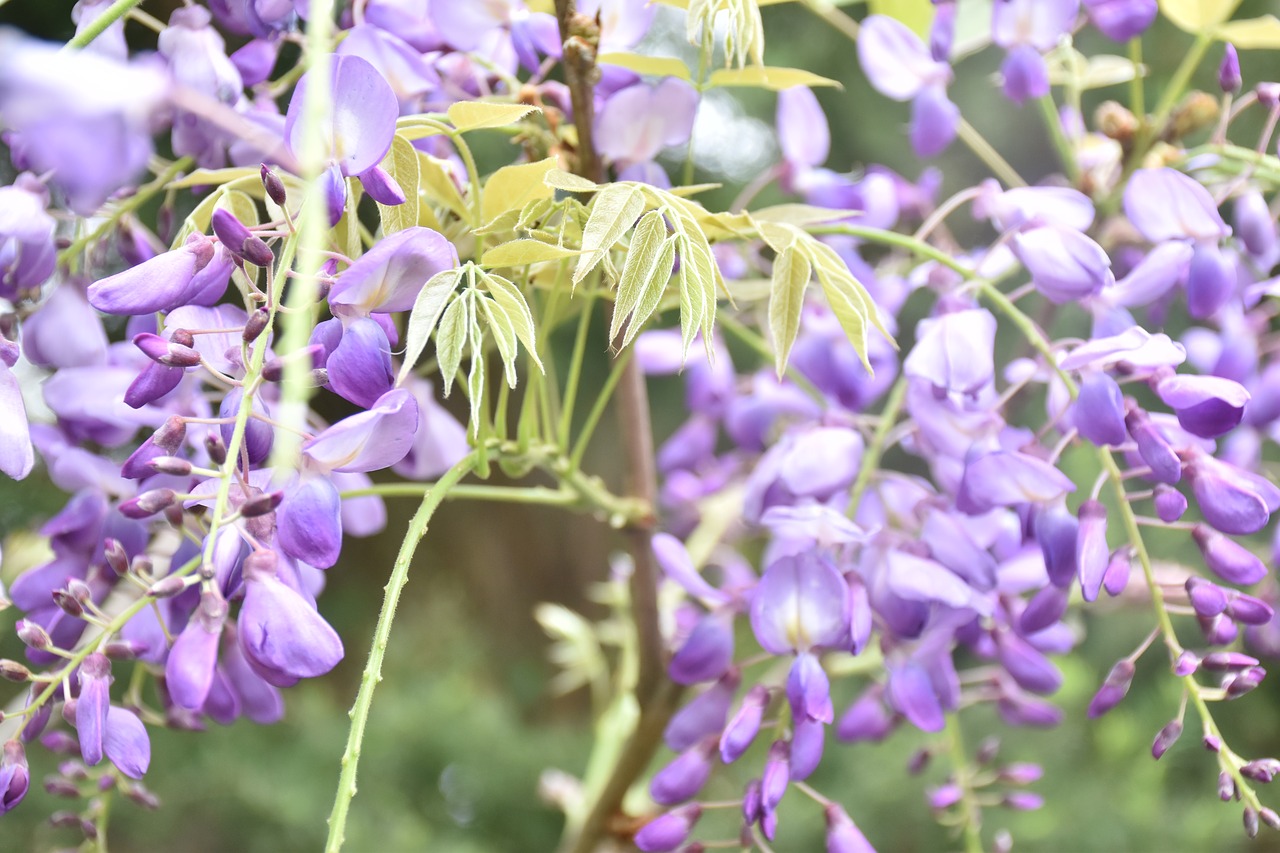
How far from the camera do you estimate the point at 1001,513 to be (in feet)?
1.38

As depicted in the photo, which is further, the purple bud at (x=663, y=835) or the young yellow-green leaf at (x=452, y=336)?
the purple bud at (x=663, y=835)

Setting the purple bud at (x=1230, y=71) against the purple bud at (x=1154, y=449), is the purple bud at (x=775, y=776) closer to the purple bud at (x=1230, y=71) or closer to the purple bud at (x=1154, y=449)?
the purple bud at (x=1154, y=449)

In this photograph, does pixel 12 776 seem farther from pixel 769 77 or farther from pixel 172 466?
pixel 769 77

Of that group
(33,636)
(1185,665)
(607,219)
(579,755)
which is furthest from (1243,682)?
(579,755)

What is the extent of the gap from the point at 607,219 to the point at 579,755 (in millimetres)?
805

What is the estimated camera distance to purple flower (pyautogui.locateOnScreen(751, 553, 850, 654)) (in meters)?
0.35

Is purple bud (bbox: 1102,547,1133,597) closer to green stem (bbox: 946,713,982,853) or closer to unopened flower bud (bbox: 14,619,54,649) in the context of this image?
green stem (bbox: 946,713,982,853)

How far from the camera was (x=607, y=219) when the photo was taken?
0.88 feet

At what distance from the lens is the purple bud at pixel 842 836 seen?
1.26 ft

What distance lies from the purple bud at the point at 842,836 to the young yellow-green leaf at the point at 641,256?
0.22m

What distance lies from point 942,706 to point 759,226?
0.74ft

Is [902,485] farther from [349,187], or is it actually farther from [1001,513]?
[349,187]

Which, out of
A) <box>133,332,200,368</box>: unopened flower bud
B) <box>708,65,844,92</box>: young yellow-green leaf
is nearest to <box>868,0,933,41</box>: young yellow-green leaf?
<box>708,65,844,92</box>: young yellow-green leaf

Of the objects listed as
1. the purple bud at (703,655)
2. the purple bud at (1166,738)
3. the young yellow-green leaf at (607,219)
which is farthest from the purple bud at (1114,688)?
the young yellow-green leaf at (607,219)
